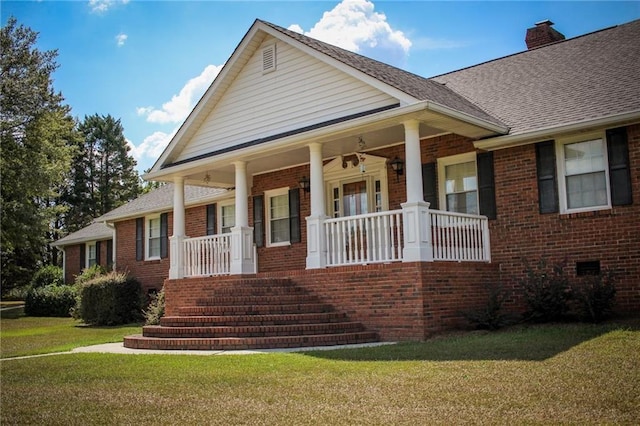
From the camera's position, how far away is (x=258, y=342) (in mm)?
11320

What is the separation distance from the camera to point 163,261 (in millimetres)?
23672

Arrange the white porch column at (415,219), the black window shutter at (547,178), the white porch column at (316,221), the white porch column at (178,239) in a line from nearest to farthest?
the white porch column at (415,219)
the black window shutter at (547,178)
the white porch column at (316,221)
the white porch column at (178,239)

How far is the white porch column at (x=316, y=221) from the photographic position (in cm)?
1360

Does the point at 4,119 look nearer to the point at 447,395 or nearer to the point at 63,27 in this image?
the point at 63,27

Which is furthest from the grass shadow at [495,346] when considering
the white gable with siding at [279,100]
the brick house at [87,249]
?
the brick house at [87,249]

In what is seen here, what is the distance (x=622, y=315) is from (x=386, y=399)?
6909 mm

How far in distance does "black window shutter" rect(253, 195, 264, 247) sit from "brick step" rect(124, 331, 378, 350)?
6.43 m

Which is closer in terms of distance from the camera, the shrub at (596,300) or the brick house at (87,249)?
the shrub at (596,300)

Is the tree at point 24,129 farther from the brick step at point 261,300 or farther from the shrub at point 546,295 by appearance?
the shrub at point 546,295

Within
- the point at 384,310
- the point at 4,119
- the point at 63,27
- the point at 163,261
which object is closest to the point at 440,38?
the point at 384,310

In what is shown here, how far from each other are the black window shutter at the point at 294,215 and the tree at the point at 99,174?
42465 mm

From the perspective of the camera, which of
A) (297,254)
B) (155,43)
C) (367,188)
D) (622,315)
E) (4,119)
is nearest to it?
(622,315)

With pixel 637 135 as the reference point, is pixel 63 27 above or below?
above

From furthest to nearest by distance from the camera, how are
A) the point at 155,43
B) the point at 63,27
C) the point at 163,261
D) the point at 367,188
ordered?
the point at 163,261 < the point at 367,188 < the point at 63,27 < the point at 155,43
